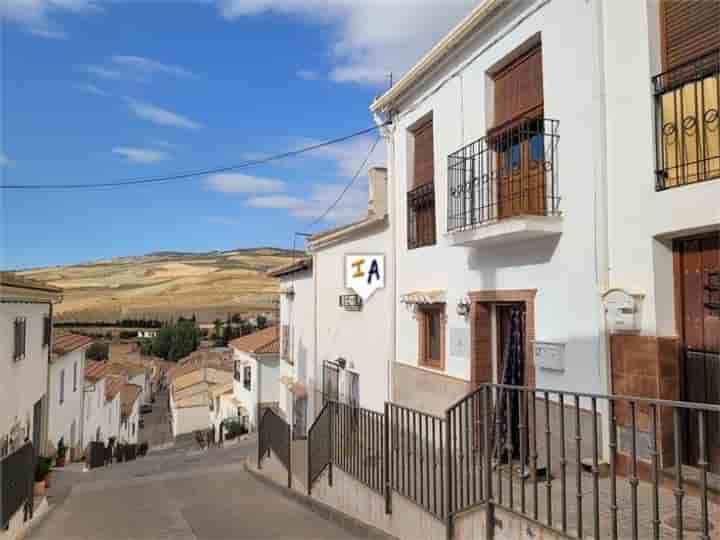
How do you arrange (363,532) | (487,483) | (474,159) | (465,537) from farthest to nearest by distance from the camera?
(474,159)
(363,532)
(465,537)
(487,483)

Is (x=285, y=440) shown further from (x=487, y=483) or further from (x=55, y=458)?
(x=55, y=458)

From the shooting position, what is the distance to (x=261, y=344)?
92.1ft

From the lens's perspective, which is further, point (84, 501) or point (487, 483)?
point (84, 501)

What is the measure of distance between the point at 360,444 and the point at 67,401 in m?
17.3

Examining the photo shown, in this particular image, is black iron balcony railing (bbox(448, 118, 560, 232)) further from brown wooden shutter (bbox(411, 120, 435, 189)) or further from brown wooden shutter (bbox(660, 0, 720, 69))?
brown wooden shutter (bbox(660, 0, 720, 69))

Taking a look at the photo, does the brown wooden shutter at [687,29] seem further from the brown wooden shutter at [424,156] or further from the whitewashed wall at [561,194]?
the brown wooden shutter at [424,156]

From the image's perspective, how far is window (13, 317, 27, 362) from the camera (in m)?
12.4

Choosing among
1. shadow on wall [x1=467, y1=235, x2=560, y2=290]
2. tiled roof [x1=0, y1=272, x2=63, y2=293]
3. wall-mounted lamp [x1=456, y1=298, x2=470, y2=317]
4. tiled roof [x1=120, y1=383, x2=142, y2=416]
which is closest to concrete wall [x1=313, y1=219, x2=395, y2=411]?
wall-mounted lamp [x1=456, y1=298, x2=470, y2=317]

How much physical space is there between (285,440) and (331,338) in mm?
2980

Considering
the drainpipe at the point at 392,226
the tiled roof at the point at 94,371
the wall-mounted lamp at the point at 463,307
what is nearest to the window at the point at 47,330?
the tiled roof at the point at 94,371

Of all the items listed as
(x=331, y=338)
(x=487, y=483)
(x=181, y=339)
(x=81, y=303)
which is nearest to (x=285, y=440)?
(x=331, y=338)

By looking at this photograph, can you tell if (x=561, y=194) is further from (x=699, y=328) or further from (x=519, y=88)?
(x=699, y=328)

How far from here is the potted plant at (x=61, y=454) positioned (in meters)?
17.2

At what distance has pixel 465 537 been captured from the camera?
14.3 feet
